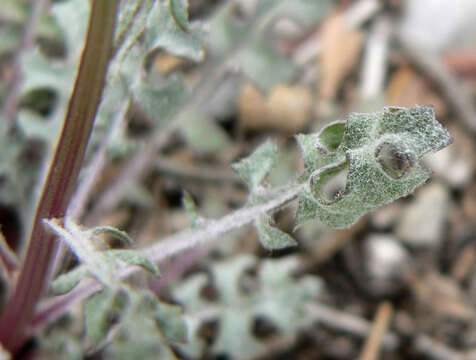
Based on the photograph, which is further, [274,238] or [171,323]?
[171,323]

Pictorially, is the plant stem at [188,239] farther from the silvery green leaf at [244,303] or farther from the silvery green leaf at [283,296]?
the silvery green leaf at [283,296]

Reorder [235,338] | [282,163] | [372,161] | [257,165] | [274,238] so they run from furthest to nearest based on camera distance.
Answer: [282,163] → [235,338] → [257,165] → [274,238] → [372,161]

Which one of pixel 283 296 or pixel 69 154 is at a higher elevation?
pixel 69 154

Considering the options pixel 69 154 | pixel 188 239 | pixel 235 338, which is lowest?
pixel 235 338

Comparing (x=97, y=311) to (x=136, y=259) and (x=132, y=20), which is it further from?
(x=132, y=20)

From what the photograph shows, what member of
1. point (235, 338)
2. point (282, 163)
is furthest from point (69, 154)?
point (282, 163)

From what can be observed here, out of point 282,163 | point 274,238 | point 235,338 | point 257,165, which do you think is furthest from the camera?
point 282,163

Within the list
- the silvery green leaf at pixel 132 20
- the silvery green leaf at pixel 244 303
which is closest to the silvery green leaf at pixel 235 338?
the silvery green leaf at pixel 244 303

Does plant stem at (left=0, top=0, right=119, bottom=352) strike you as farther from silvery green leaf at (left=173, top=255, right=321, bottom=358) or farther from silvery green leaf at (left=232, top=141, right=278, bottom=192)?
silvery green leaf at (left=173, top=255, right=321, bottom=358)
